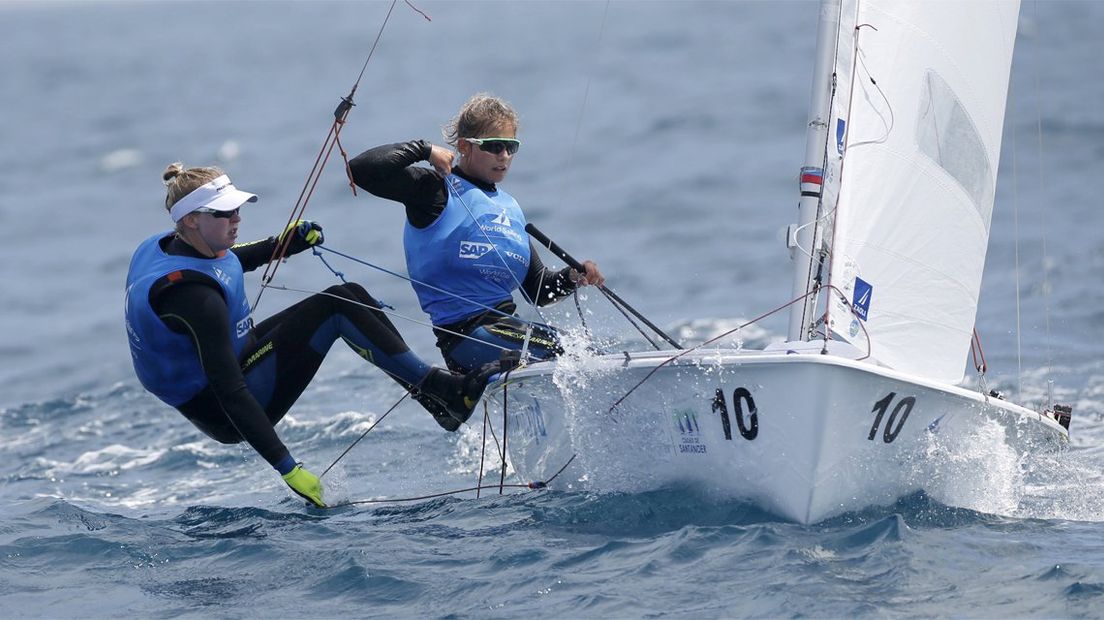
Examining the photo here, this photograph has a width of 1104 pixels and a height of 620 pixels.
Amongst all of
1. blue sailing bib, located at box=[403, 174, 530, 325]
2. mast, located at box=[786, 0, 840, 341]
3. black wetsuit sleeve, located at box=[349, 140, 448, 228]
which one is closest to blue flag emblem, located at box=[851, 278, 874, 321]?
mast, located at box=[786, 0, 840, 341]

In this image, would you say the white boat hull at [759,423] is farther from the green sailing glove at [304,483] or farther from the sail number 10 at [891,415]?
the green sailing glove at [304,483]

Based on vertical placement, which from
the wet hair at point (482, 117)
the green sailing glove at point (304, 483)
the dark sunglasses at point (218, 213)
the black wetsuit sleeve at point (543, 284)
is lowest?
the green sailing glove at point (304, 483)

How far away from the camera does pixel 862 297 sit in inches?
165

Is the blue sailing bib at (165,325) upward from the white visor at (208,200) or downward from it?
downward

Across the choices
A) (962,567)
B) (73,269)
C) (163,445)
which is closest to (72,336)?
(73,269)

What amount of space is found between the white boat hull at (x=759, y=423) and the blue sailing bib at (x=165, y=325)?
3.04 feet

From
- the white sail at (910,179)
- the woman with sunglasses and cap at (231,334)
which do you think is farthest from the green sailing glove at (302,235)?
the white sail at (910,179)

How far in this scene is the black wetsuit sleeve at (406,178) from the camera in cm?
436

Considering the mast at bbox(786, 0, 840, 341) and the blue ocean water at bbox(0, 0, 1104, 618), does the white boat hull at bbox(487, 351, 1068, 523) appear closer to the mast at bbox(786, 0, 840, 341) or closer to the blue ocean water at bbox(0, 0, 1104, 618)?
the blue ocean water at bbox(0, 0, 1104, 618)

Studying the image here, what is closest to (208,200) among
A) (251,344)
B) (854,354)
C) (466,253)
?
(251,344)

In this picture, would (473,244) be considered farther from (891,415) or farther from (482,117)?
(891,415)

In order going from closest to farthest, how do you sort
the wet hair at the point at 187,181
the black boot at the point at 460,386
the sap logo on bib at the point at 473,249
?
the wet hair at the point at 187,181 < the black boot at the point at 460,386 < the sap logo on bib at the point at 473,249

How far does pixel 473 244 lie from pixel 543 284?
44cm

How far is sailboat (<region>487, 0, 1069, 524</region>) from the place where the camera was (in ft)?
12.7
